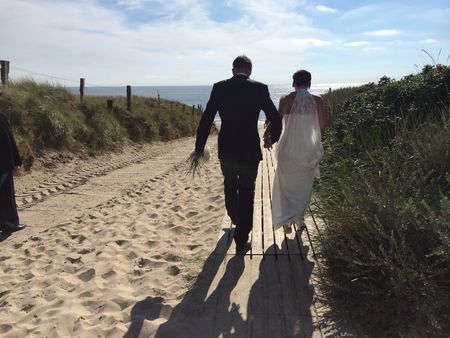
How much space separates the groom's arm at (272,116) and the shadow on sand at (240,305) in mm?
1208

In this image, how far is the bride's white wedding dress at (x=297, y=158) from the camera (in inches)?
183

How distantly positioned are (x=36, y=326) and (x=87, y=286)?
0.71 metres

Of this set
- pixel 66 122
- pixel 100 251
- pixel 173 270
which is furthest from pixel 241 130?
pixel 66 122

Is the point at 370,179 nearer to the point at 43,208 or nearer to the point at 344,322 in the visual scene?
the point at 344,322

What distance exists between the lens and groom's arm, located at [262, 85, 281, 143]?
4.30 metres

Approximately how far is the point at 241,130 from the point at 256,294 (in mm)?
1583

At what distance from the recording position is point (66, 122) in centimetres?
1291

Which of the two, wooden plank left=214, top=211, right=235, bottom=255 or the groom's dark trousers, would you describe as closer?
the groom's dark trousers

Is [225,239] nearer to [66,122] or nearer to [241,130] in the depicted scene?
[241,130]

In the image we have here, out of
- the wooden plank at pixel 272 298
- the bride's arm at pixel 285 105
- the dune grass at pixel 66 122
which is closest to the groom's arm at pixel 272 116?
the bride's arm at pixel 285 105

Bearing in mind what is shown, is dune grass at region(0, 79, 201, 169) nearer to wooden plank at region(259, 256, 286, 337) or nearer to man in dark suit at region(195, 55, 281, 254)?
man in dark suit at region(195, 55, 281, 254)

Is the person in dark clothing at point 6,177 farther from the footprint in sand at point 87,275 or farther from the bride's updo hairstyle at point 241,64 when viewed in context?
the bride's updo hairstyle at point 241,64

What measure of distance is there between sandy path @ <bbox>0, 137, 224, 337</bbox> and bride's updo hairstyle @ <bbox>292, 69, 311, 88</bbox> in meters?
1.98

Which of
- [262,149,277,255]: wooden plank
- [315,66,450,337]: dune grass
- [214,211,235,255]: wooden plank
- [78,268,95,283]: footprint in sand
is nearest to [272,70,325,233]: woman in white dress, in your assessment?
[262,149,277,255]: wooden plank
